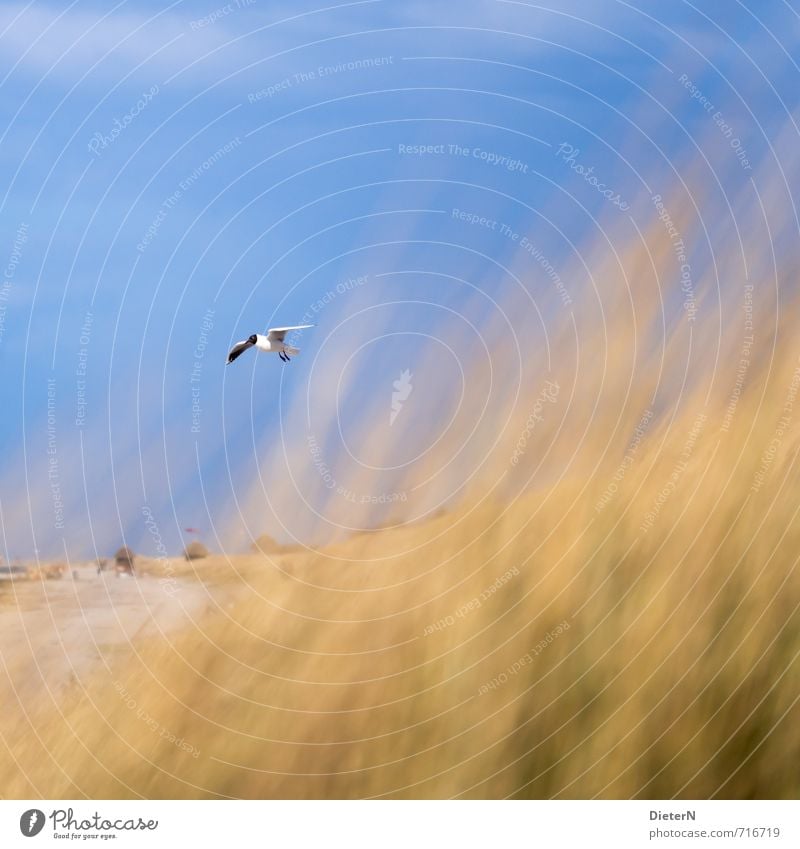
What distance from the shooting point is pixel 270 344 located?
698 centimetres

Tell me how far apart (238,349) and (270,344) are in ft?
0.74

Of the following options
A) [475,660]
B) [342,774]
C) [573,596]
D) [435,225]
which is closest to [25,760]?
[342,774]
